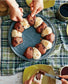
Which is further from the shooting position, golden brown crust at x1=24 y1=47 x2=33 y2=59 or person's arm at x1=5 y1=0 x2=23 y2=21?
golden brown crust at x1=24 y1=47 x2=33 y2=59

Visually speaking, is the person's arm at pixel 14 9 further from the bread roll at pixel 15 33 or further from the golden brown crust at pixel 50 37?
the golden brown crust at pixel 50 37

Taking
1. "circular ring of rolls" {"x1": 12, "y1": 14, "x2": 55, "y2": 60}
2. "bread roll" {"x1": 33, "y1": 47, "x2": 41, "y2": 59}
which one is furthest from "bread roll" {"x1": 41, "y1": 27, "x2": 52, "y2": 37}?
"bread roll" {"x1": 33, "y1": 47, "x2": 41, "y2": 59}

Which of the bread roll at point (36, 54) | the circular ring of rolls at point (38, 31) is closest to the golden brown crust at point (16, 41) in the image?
the circular ring of rolls at point (38, 31)

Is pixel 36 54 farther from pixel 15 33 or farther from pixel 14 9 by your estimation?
pixel 14 9

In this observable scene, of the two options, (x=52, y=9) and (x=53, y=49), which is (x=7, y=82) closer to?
(x=53, y=49)

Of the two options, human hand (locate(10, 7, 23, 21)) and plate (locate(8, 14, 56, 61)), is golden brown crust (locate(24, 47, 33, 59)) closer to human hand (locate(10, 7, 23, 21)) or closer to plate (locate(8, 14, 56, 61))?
plate (locate(8, 14, 56, 61))

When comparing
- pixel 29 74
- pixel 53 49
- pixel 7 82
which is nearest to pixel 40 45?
pixel 53 49

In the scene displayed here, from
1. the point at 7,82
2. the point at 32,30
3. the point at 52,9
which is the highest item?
the point at 52,9

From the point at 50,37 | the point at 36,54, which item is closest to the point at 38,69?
the point at 36,54
